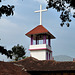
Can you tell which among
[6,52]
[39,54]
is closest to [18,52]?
[39,54]

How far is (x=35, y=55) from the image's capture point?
25.7 m

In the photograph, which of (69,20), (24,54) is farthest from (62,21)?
(24,54)

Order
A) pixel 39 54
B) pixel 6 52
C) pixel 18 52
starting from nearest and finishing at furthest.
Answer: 1. pixel 6 52
2. pixel 39 54
3. pixel 18 52

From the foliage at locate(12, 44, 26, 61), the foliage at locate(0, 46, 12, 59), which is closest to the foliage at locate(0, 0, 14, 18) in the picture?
the foliage at locate(0, 46, 12, 59)

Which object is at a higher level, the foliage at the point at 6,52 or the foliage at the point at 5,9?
the foliage at the point at 5,9

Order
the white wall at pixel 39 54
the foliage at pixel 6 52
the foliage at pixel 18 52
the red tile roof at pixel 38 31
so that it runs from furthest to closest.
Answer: the foliage at pixel 18 52
the red tile roof at pixel 38 31
the white wall at pixel 39 54
the foliage at pixel 6 52

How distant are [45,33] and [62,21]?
1773 cm

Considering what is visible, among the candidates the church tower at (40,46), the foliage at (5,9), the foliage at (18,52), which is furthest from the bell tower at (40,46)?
the foliage at (5,9)

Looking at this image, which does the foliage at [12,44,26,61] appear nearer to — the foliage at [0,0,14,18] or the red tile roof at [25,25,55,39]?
the red tile roof at [25,25,55,39]

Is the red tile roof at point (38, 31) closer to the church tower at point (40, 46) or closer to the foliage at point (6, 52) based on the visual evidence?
the church tower at point (40, 46)

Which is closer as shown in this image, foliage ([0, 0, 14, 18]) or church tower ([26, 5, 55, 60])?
foliage ([0, 0, 14, 18])

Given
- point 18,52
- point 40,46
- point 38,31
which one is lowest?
point 18,52

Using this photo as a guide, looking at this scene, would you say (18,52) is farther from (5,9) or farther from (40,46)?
(5,9)

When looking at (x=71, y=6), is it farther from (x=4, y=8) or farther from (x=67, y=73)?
(x=67, y=73)
